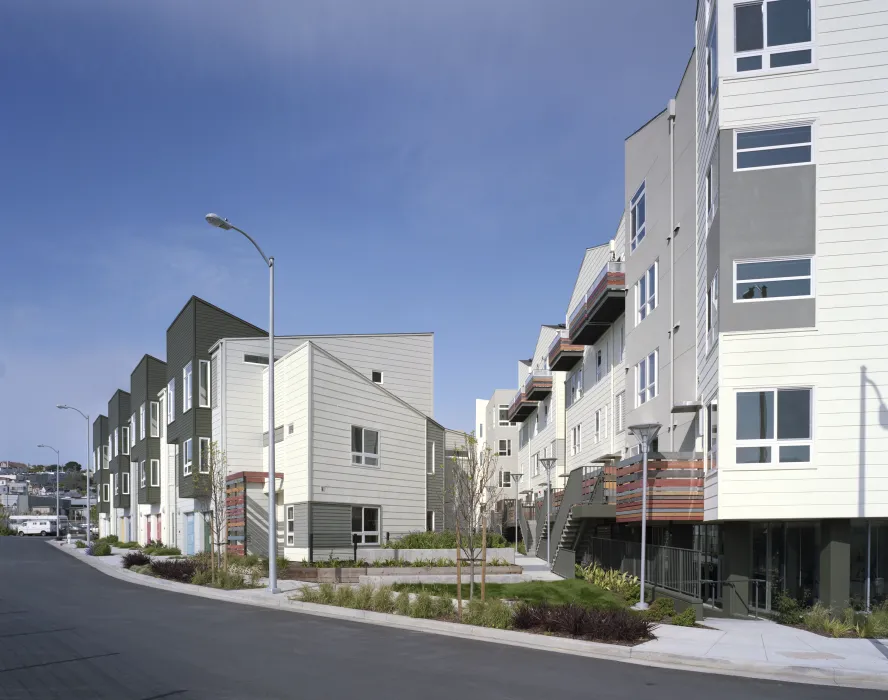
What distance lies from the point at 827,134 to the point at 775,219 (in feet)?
7.09

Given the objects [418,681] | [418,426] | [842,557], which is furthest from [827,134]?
[418,426]

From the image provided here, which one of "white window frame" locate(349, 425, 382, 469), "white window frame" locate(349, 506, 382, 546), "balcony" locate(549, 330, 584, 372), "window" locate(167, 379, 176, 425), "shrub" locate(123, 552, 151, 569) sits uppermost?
"balcony" locate(549, 330, 584, 372)

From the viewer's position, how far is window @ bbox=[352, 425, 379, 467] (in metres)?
34.7

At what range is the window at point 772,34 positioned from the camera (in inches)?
779

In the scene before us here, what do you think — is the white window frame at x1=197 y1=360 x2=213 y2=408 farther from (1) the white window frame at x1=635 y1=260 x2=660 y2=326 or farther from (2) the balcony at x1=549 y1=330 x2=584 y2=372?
(1) the white window frame at x1=635 y1=260 x2=660 y2=326

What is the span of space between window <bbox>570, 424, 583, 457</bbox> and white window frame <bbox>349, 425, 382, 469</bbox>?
9.21m

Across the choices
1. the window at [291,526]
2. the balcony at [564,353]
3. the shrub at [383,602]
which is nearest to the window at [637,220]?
the balcony at [564,353]

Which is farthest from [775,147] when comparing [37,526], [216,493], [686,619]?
[37,526]

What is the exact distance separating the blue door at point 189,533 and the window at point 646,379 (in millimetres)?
26968

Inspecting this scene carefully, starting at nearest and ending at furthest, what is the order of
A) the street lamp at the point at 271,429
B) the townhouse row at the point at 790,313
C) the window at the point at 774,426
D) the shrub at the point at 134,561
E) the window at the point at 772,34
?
the townhouse row at the point at 790,313 < the window at the point at 774,426 < the window at the point at 772,34 < the street lamp at the point at 271,429 < the shrub at the point at 134,561

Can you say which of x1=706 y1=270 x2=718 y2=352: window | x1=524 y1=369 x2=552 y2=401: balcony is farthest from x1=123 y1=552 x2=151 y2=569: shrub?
x1=706 y1=270 x2=718 y2=352: window

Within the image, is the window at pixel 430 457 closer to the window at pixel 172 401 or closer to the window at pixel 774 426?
the window at pixel 172 401

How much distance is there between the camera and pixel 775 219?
19562 mm

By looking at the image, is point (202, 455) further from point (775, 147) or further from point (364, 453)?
point (775, 147)
